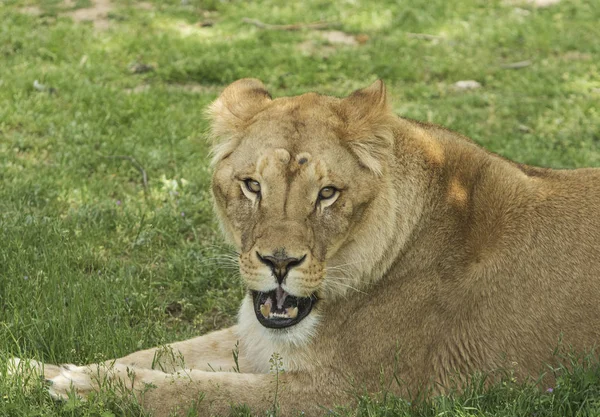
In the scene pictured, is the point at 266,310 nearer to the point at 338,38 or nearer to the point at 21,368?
the point at 21,368

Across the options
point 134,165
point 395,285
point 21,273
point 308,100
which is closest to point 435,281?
point 395,285

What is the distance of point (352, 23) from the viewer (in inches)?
415

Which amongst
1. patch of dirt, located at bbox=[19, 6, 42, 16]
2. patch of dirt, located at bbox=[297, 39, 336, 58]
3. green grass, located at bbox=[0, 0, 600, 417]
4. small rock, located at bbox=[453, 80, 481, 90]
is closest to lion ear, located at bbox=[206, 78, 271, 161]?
green grass, located at bbox=[0, 0, 600, 417]

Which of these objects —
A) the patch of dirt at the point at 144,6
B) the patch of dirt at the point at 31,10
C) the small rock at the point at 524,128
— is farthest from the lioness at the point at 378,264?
the patch of dirt at the point at 144,6

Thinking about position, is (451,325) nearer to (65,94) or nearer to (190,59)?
(65,94)

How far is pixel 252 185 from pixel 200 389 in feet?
3.20

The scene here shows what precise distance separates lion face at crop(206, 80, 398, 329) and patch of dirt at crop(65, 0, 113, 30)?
20.5 ft

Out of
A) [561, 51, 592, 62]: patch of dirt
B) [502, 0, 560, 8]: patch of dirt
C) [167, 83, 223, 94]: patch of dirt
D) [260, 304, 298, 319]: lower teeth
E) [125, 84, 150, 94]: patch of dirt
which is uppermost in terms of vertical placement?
[260, 304, 298, 319]: lower teeth

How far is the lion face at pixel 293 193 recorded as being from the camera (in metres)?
3.75

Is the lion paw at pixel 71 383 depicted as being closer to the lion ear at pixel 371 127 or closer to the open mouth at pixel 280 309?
the open mouth at pixel 280 309

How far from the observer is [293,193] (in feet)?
12.5

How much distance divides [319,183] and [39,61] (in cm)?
582

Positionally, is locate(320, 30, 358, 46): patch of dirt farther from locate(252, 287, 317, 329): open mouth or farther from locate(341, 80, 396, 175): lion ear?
locate(252, 287, 317, 329): open mouth

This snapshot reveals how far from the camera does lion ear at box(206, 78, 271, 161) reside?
4191mm
